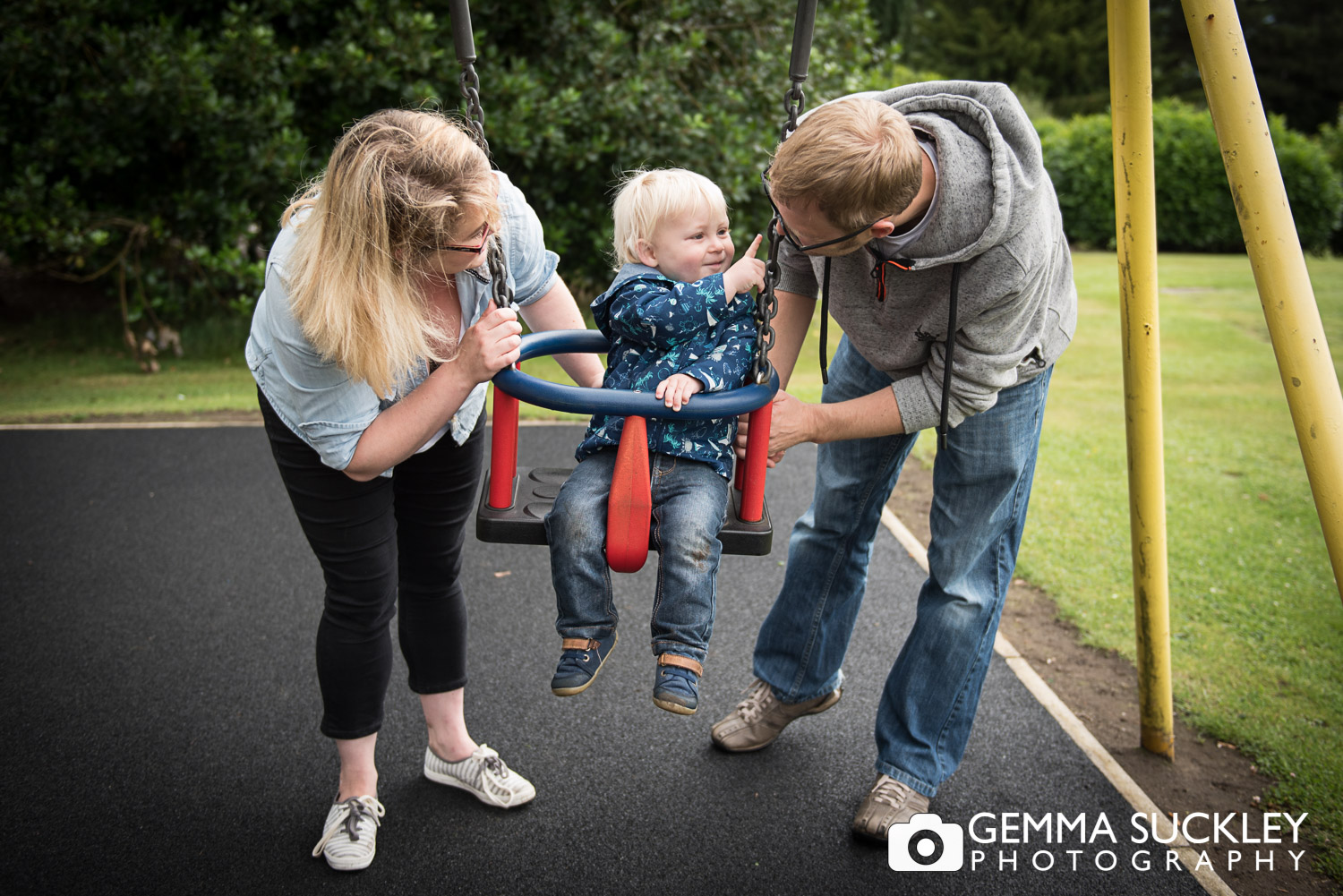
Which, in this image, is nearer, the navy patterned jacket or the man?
the man

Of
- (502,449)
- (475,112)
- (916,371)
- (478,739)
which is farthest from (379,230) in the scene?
(478,739)

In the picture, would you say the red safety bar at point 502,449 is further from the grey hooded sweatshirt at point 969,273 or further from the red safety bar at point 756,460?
the grey hooded sweatshirt at point 969,273

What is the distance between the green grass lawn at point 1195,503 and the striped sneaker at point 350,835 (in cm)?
250

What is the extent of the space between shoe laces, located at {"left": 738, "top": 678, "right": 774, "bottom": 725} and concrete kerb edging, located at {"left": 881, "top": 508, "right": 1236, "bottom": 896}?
77 cm

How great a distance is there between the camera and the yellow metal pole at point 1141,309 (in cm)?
226

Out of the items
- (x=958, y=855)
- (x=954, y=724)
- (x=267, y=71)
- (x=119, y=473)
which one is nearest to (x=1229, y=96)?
(x=954, y=724)

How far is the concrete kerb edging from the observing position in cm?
236

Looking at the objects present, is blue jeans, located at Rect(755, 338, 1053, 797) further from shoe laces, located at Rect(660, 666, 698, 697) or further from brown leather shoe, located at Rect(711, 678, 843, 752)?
shoe laces, located at Rect(660, 666, 698, 697)

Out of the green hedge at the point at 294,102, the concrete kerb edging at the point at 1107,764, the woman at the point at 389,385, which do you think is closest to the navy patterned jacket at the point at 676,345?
the woman at the point at 389,385

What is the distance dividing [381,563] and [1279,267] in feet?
6.81

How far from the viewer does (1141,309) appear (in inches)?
93.8

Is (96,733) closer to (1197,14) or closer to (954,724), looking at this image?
(954,724)

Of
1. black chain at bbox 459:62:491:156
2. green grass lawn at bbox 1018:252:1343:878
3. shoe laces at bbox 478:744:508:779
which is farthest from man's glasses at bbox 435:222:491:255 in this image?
green grass lawn at bbox 1018:252:1343:878

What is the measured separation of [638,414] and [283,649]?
2.14 metres
